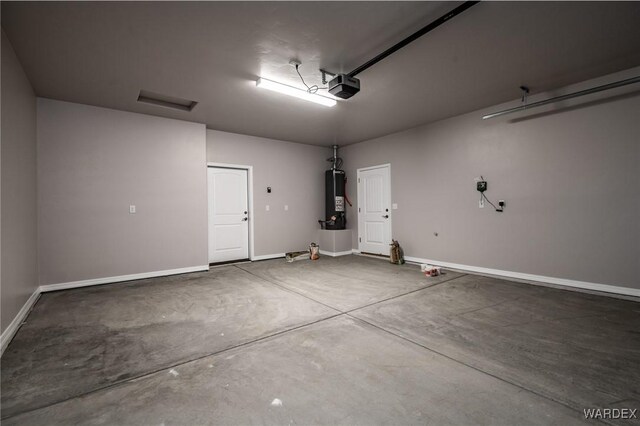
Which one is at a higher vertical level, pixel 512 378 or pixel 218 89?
pixel 218 89

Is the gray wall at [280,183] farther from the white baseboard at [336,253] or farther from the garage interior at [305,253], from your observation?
the white baseboard at [336,253]

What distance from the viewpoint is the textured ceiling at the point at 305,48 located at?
246 cm

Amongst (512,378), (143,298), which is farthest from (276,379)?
(143,298)

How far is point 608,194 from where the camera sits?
12.1 ft

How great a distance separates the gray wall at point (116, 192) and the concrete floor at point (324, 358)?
845 millimetres

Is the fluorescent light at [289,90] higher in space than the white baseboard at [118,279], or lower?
A: higher

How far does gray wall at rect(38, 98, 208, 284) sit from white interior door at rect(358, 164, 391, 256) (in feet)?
12.0

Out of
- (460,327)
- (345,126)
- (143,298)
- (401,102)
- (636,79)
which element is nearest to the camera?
(460,327)

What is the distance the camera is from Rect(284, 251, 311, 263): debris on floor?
20.9ft

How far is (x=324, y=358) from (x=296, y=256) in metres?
4.29

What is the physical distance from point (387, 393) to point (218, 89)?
4045 millimetres

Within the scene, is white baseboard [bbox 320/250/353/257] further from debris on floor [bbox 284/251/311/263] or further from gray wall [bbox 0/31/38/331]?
gray wall [bbox 0/31/38/331]

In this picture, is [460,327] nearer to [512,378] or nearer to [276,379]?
[512,378]
